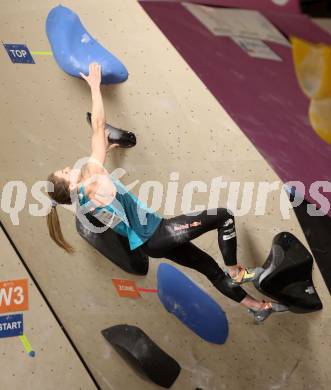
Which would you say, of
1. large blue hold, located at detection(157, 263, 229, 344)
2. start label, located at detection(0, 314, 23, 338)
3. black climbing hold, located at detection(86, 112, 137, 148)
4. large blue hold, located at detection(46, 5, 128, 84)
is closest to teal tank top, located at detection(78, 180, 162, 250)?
black climbing hold, located at detection(86, 112, 137, 148)

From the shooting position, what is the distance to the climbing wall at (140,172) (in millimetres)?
2188

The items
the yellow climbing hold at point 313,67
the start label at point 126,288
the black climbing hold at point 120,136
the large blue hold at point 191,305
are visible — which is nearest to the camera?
the yellow climbing hold at point 313,67

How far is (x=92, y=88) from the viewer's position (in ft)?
7.39

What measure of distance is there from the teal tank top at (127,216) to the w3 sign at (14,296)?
66 cm

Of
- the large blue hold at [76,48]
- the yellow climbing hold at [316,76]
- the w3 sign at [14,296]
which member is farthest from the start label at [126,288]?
the yellow climbing hold at [316,76]

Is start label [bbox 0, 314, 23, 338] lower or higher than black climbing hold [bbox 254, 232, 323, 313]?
lower

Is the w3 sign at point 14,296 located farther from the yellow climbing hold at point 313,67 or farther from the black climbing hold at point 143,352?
the yellow climbing hold at point 313,67

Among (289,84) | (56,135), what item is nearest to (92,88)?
(56,135)

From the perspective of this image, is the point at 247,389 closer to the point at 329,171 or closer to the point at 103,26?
the point at 329,171

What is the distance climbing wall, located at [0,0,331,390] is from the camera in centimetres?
219

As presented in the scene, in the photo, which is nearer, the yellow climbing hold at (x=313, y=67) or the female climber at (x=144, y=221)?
the yellow climbing hold at (x=313, y=67)

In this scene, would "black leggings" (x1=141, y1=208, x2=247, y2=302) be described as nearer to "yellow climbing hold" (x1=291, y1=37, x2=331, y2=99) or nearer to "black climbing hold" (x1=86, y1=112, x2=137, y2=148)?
"black climbing hold" (x1=86, y1=112, x2=137, y2=148)

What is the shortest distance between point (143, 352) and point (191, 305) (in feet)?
1.26

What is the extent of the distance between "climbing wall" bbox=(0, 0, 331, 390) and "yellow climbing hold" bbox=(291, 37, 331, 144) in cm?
47
